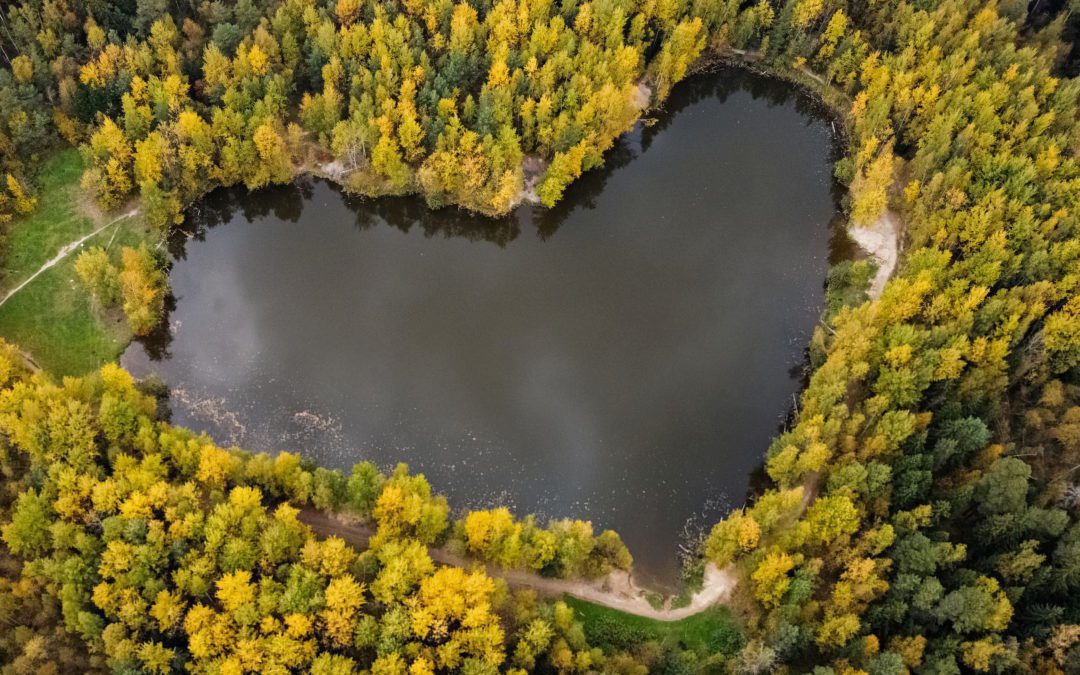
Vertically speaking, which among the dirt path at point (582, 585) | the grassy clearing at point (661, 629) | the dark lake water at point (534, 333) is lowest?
the grassy clearing at point (661, 629)

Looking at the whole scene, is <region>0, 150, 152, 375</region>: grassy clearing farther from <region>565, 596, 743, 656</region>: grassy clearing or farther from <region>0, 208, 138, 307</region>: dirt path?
<region>565, 596, 743, 656</region>: grassy clearing

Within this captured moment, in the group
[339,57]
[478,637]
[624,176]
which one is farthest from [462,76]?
[478,637]

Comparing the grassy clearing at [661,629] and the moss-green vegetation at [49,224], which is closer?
the grassy clearing at [661,629]

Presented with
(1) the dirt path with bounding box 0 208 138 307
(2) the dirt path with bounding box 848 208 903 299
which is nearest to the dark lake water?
(2) the dirt path with bounding box 848 208 903 299

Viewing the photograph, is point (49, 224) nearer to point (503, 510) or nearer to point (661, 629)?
point (503, 510)

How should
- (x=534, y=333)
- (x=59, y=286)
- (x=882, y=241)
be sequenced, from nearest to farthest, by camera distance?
(x=59, y=286)
(x=534, y=333)
(x=882, y=241)

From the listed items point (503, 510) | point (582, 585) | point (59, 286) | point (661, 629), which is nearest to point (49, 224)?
point (59, 286)

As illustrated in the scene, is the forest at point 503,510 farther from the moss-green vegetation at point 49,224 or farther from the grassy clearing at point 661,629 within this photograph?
the moss-green vegetation at point 49,224

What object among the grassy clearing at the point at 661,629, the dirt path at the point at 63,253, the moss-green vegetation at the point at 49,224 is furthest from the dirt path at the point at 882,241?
the moss-green vegetation at the point at 49,224
